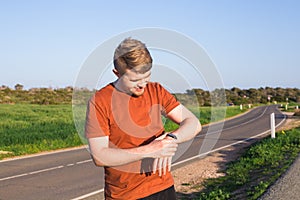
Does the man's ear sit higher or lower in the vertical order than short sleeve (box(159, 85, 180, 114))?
higher

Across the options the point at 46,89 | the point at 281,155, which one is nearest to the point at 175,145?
the point at 281,155

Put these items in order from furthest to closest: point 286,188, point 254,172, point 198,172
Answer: point 198,172, point 254,172, point 286,188

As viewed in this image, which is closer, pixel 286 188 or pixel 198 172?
pixel 286 188

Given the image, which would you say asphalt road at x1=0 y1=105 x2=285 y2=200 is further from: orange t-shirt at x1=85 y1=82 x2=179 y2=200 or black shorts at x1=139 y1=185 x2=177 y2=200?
orange t-shirt at x1=85 y1=82 x2=179 y2=200


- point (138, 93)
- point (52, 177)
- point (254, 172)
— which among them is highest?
point (138, 93)

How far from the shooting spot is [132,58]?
2.42 meters

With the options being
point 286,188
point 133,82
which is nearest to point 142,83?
point 133,82

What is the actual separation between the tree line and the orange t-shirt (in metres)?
0.14

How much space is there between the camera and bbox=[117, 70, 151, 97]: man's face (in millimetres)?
2447

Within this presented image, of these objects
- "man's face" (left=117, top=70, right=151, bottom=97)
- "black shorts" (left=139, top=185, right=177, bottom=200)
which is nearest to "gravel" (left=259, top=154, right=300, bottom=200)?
"black shorts" (left=139, top=185, right=177, bottom=200)

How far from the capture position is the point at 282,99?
12262 centimetres

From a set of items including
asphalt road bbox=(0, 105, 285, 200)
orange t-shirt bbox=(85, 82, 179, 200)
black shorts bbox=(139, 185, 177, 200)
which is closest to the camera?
orange t-shirt bbox=(85, 82, 179, 200)

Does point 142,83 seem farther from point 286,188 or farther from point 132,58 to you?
point 286,188

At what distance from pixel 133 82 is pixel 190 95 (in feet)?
1.52
